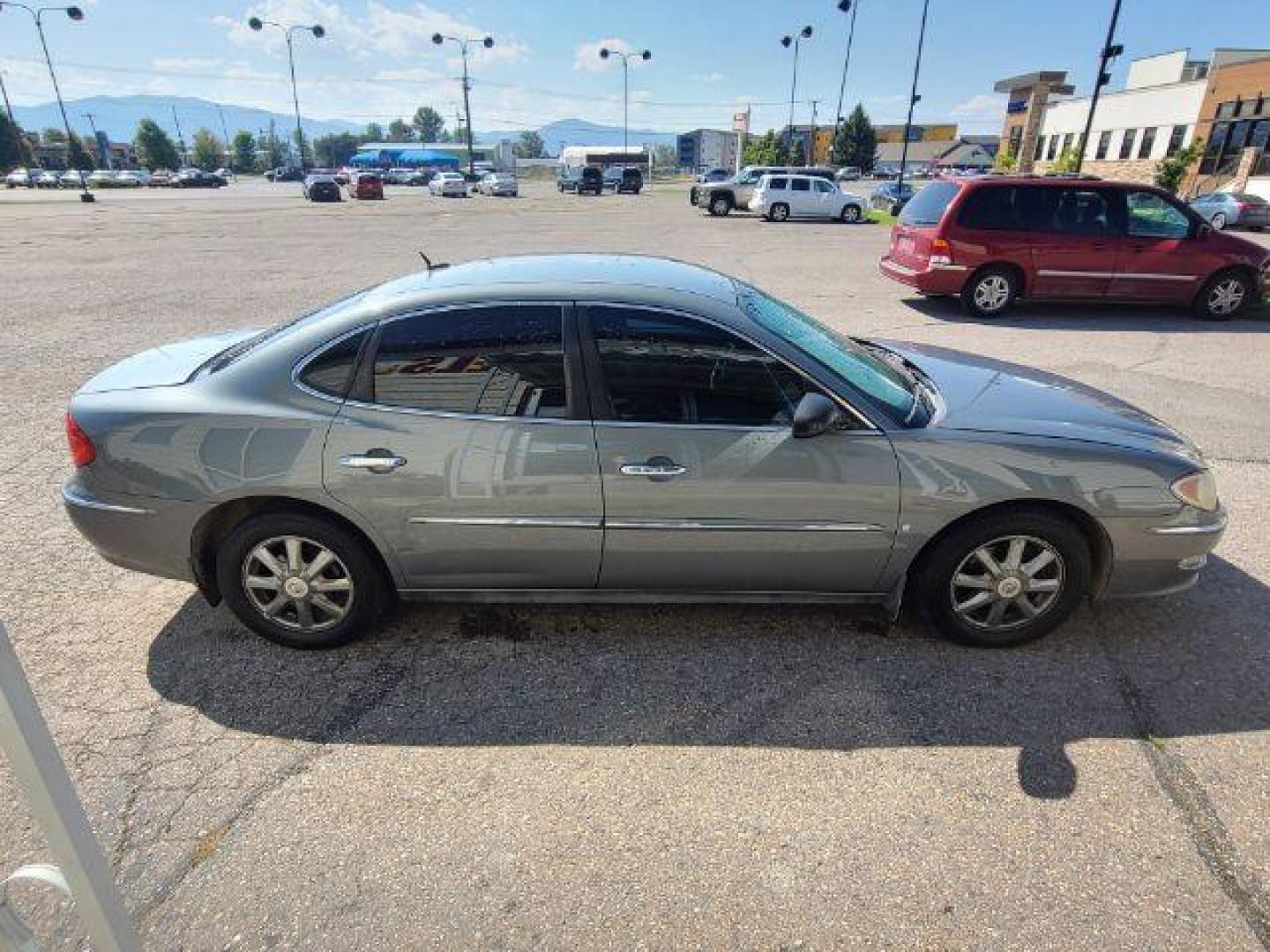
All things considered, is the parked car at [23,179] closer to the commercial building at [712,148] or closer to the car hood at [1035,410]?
the car hood at [1035,410]

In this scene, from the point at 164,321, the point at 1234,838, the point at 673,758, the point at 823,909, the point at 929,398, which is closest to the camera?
the point at 823,909

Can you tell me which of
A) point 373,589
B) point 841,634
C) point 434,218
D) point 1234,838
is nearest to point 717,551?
point 841,634

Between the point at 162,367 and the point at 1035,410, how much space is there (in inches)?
150

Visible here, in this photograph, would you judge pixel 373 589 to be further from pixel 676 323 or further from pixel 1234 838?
pixel 1234 838

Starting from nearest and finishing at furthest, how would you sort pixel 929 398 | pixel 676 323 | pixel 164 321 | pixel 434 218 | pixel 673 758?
pixel 673 758
pixel 676 323
pixel 929 398
pixel 164 321
pixel 434 218

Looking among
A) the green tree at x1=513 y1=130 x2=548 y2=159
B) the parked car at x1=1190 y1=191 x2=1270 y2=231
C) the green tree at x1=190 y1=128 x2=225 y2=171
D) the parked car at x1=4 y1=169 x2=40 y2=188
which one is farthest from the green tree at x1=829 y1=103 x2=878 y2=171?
the green tree at x1=513 y1=130 x2=548 y2=159

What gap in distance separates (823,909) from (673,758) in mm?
681

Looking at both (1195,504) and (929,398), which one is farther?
(929,398)

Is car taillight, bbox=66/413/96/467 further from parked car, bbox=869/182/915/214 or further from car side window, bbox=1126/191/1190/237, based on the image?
parked car, bbox=869/182/915/214

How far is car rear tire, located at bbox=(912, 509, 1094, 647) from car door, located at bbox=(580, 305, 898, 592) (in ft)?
0.99

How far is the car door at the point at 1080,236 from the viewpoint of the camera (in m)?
9.32

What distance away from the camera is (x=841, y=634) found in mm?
3205

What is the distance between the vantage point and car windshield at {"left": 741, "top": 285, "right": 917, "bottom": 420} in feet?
9.71

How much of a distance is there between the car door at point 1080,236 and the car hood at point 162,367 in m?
9.50
